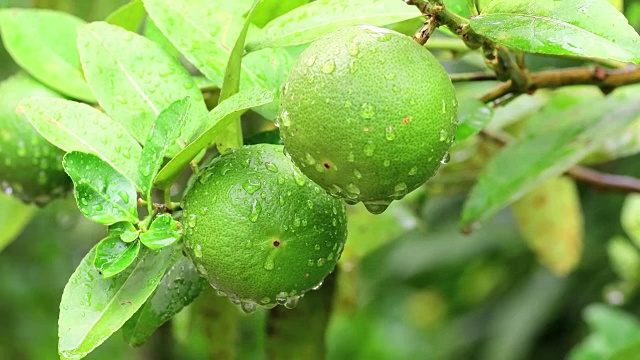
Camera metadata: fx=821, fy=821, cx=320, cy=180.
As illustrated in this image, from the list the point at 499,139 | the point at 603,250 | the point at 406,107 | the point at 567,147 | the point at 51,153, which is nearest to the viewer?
the point at 406,107

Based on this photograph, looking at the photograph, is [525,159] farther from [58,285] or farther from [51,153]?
[58,285]

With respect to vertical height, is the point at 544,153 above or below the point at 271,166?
below

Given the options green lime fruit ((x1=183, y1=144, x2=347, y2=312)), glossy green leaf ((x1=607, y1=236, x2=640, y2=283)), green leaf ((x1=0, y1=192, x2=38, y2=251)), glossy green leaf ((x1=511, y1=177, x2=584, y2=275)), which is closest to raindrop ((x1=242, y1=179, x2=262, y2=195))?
green lime fruit ((x1=183, y1=144, x2=347, y2=312))

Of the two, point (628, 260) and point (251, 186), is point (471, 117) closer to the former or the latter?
point (251, 186)

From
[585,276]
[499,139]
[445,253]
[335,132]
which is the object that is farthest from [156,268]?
[585,276]

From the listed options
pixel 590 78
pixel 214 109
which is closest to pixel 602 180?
pixel 590 78

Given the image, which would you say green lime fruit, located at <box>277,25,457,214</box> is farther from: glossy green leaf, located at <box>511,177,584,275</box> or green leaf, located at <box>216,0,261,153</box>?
glossy green leaf, located at <box>511,177,584,275</box>
